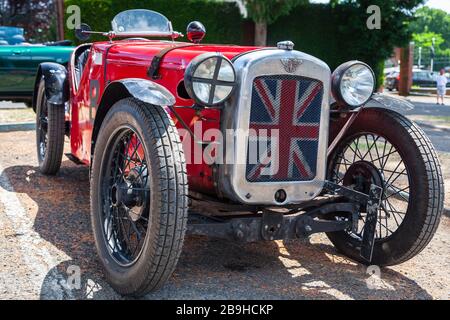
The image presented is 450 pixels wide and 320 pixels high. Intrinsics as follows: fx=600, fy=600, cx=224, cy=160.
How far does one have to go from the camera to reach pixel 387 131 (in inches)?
150

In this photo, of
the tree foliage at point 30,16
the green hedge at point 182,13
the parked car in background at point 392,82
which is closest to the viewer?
the green hedge at point 182,13

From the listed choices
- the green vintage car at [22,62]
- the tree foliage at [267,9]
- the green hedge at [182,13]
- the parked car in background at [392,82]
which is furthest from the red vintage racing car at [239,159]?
the parked car in background at [392,82]

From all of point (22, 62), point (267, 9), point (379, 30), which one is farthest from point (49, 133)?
point (379, 30)

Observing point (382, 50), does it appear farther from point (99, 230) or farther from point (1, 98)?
point (99, 230)

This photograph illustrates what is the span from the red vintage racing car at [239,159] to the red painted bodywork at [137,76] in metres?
0.01

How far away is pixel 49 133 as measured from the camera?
5.65 m

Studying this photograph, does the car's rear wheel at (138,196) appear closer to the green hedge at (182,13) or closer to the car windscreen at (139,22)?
the car windscreen at (139,22)

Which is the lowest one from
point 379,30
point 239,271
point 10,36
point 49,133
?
point 239,271

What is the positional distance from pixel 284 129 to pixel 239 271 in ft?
3.05

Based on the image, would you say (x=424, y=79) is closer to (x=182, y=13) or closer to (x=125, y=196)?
(x=182, y=13)

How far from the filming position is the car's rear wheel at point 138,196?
2.91 metres

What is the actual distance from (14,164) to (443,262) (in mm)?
4610

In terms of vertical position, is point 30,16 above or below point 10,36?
above
